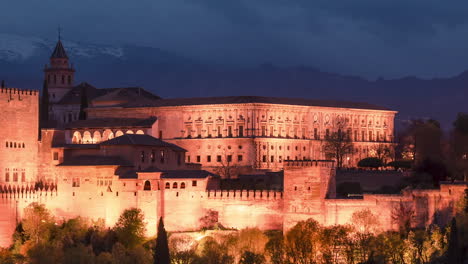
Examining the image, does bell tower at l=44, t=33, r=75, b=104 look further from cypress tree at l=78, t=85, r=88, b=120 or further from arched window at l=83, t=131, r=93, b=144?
arched window at l=83, t=131, r=93, b=144

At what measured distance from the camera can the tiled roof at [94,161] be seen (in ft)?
290

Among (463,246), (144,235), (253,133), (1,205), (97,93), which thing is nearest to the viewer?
(463,246)

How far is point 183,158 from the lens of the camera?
97.6 metres

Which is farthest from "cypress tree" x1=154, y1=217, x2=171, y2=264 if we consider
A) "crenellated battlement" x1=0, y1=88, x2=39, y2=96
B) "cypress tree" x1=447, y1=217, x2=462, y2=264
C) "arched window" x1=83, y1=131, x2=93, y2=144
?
"arched window" x1=83, y1=131, x2=93, y2=144

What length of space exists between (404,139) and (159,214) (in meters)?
45.5

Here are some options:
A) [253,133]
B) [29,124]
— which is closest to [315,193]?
[29,124]

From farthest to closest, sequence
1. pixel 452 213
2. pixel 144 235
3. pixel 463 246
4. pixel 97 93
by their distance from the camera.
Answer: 1. pixel 97 93
2. pixel 144 235
3. pixel 452 213
4. pixel 463 246

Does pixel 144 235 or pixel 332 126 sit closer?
pixel 144 235

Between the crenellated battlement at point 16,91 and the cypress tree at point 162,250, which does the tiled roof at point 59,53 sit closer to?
the crenellated battlement at point 16,91

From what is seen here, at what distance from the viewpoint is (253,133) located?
385 feet

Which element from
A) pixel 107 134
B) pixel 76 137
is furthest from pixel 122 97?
pixel 76 137

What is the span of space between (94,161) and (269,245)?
1810 centimetres

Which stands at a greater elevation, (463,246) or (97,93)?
(97,93)

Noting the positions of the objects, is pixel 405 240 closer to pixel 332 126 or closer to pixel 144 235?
pixel 144 235
